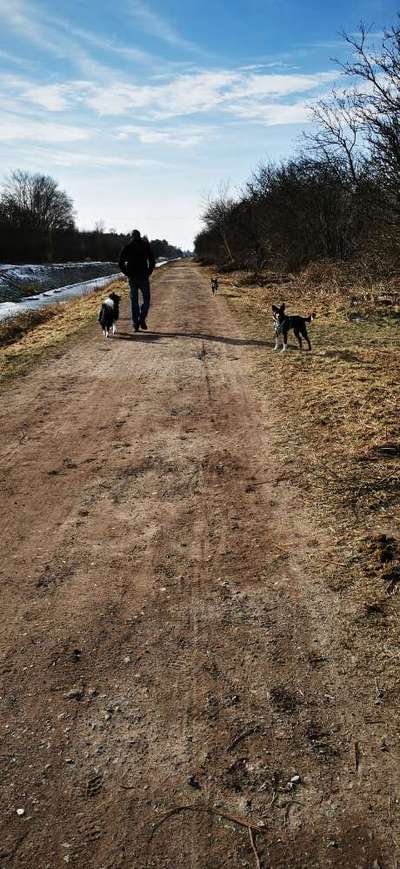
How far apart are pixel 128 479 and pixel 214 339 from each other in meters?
6.59

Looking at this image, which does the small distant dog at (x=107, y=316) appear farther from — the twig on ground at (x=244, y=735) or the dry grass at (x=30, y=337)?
the twig on ground at (x=244, y=735)

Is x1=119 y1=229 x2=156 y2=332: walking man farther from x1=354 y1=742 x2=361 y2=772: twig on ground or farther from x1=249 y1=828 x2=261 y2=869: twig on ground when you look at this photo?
x1=249 y1=828 x2=261 y2=869: twig on ground

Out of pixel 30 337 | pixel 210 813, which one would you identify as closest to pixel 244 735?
pixel 210 813

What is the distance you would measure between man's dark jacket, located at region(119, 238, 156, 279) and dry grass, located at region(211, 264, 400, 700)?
2511 mm

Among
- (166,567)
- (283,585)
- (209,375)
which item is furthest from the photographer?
(209,375)

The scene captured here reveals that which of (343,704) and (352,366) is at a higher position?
(352,366)

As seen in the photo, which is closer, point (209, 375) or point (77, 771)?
point (77, 771)

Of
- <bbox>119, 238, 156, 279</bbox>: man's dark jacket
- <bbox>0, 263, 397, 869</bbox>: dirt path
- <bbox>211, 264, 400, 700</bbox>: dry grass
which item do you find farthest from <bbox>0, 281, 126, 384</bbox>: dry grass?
<bbox>0, 263, 397, 869</bbox>: dirt path

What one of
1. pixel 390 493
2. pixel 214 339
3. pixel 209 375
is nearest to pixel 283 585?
pixel 390 493

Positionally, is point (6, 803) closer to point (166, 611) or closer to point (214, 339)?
point (166, 611)

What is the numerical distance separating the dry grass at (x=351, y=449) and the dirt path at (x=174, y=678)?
6.7 inches

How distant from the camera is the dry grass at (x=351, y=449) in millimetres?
2893

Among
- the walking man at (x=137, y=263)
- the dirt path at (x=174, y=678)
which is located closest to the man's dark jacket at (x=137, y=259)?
Result: the walking man at (x=137, y=263)

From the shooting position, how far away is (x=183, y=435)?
5562 mm
